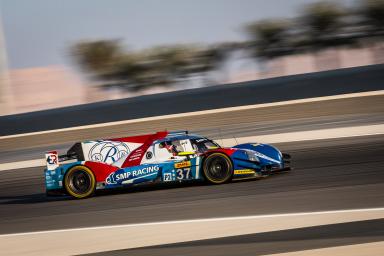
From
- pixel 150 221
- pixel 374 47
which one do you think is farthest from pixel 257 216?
pixel 374 47

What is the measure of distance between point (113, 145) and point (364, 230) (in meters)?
5.93

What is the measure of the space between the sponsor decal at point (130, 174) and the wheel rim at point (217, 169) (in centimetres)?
93

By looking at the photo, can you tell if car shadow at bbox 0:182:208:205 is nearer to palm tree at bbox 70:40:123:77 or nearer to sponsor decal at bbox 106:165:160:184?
sponsor decal at bbox 106:165:160:184

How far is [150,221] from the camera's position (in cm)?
989

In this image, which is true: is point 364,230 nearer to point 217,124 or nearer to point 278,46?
point 217,124

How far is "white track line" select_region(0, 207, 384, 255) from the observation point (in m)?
8.53

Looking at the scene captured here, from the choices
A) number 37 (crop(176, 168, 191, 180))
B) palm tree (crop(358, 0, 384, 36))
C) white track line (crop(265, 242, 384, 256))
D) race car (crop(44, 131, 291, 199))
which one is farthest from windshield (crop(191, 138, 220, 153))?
palm tree (crop(358, 0, 384, 36))

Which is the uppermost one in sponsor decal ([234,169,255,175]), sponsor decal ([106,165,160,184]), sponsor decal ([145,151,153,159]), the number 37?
sponsor decal ([145,151,153,159])

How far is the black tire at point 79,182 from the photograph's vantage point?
41.2 ft

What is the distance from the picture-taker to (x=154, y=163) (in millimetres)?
12219

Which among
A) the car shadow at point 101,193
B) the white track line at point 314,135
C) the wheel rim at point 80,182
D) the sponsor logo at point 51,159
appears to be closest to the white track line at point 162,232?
the wheel rim at point 80,182

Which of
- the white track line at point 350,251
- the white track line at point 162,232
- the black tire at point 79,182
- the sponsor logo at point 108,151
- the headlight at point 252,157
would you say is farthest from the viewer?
the black tire at point 79,182

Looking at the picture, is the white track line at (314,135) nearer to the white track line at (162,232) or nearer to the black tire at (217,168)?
the black tire at (217,168)

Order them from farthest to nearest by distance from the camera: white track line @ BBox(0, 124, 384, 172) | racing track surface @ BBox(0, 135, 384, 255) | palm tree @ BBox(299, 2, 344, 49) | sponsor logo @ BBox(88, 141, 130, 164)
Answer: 1. palm tree @ BBox(299, 2, 344, 49)
2. white track line @ BBox(0, 124, 384, 172)
3. sponsor logo @ BBox(88, 141, 130, 164)
4. racing track surface @ BBox(0, 135, 384, 255)
